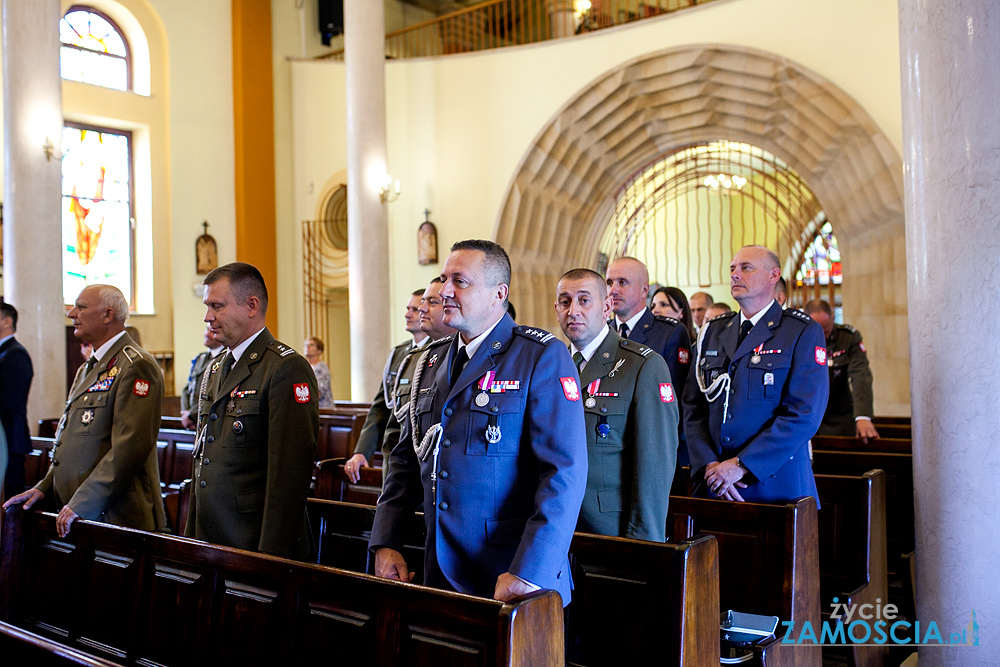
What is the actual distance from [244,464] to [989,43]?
8.80ft

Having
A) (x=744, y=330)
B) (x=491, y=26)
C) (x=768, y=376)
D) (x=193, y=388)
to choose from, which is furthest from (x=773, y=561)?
(x=491, y=26)

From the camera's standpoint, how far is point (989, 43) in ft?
8.87

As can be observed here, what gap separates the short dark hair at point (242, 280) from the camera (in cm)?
262

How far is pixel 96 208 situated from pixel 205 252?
1254mm

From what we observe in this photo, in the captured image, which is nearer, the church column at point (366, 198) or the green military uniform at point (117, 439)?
the green military uniform at point (117, 439)

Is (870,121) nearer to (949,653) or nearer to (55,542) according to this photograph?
(949,653)

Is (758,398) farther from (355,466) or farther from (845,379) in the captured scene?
(845,379)

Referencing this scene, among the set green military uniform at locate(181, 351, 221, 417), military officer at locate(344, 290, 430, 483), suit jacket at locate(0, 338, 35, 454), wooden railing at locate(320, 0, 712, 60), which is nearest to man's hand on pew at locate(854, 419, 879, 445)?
military officer at locate(344, 290, 430, 483)

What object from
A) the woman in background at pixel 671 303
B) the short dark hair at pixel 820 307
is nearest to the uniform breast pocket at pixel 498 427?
the woman in background at pixel 671 303

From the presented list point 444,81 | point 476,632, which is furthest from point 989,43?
point 444,81

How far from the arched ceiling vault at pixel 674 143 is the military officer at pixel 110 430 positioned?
254 inches

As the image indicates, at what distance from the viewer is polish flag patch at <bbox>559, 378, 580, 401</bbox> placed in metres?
1.91

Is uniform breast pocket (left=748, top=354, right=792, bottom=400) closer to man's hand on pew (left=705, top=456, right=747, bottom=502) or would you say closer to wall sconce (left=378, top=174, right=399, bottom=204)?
man's hand on pew (left=705, top=456, right=747, bottom=502)

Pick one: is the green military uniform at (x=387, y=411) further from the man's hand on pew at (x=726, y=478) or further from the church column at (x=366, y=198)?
the church column at (x=366, y=198)
